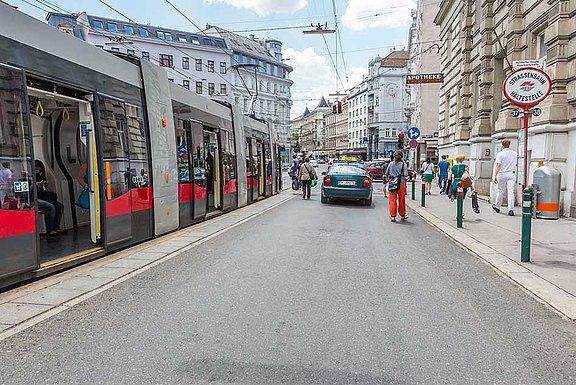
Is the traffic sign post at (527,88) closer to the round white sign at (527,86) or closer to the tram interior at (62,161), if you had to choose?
the round white sign at (527,86)

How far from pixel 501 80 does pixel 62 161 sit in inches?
625

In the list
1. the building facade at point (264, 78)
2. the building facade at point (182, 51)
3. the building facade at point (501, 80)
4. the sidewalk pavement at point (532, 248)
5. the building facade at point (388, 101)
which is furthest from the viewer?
the building facade at point (388, 101)

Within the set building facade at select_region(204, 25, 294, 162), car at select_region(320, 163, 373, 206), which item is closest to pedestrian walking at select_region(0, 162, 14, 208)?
car at select_region(320, 163, 373, 206)

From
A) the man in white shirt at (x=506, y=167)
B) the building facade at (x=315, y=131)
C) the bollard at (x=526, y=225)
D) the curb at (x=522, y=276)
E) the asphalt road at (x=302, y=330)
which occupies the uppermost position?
the building facade at (x=315, y=131)

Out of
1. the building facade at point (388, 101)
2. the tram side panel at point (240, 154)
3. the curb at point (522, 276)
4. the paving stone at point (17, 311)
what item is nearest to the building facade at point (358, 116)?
the building facade at point (388, 101)

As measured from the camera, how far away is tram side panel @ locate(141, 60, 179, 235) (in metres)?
9.05

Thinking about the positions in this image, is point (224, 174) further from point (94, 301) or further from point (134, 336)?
point (134, 336)

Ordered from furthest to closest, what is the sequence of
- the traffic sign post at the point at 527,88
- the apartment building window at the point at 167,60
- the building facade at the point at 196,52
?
the apartment building window at the point at 167,60
the building facade at the point at 196,52
the traffic sign post at the point at 527,88

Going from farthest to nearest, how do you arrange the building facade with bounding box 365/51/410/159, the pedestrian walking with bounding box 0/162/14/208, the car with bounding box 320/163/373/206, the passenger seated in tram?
the building facade with bounding box 365/51/410/159 < the car with bounding box 320/163/373/206 < the passenger seated in tram < the pedestrian walking with bounding box 0/162/14/208

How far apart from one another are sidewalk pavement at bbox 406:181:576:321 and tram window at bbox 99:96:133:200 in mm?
5994

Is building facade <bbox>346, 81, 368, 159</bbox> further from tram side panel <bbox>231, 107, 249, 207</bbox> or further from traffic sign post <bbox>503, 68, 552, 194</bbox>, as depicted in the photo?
traffic sign post <bbox>503, 68, 552, 194</bbox>

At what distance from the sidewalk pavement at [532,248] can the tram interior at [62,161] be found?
263 inches

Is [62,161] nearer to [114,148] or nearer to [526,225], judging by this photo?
[114,148]

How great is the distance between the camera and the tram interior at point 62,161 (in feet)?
27.6
